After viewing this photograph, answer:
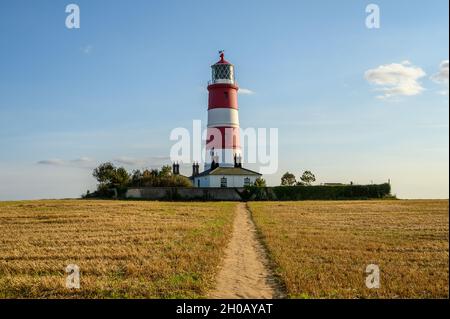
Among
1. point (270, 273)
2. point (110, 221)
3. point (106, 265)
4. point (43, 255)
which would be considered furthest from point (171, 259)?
point (110, 221)

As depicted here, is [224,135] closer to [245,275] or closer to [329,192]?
[329,192]

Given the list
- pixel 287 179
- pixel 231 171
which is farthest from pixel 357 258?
pixel 287 179

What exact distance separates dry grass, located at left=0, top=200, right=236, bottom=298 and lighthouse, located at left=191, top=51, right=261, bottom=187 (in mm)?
37007

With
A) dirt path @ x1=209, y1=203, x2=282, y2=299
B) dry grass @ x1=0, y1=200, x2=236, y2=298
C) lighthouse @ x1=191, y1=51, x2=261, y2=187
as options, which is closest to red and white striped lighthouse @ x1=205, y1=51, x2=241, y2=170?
lighthouse @ x1=191, y1=51, x2=261, y2=187

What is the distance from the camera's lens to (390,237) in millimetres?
17906

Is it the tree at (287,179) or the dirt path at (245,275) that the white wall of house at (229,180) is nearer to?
the tree at (287,179)

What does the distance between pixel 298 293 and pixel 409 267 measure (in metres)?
3.90

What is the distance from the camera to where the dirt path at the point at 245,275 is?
976 cm

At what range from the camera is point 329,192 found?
188ft

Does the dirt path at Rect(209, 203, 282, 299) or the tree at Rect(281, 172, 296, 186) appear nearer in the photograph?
the dirt path at Rect(209, 203, 282, 299)

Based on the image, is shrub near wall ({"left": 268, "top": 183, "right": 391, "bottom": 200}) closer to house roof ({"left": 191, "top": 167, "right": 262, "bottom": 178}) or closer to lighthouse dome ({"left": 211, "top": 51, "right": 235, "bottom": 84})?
house roof ({"left": 191, "top": 167, "right": 262, "bottom": 178})

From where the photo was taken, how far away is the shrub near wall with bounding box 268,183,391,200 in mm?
56594

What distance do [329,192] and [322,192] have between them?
89 cm
